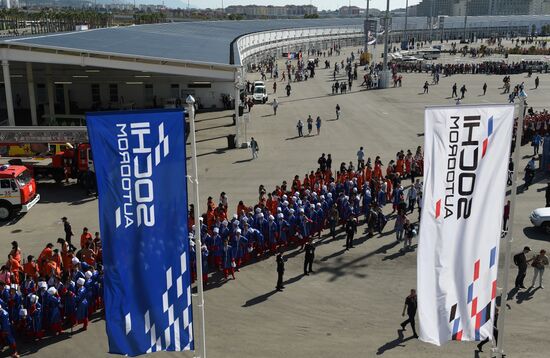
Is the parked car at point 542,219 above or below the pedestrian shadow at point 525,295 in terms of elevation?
above

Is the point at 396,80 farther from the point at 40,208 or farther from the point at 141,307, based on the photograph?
the point at 141,307

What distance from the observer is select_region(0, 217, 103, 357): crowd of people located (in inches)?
464

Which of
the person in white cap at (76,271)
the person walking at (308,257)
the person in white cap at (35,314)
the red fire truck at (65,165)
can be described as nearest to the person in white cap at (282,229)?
the person walking at (308,257)

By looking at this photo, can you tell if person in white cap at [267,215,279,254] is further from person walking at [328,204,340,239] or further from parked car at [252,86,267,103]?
parked car at [252,86,267,103]

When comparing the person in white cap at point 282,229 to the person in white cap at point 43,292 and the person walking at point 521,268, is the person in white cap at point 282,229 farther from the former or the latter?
the person in white cap at point 43,292

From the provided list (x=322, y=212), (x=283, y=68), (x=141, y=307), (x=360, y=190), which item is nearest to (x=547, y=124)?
(x=360, y=190)

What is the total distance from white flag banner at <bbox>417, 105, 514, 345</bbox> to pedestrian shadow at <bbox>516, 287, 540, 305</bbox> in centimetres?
613

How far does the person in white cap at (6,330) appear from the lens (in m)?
11.3

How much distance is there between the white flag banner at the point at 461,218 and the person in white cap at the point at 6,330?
8.22 meters

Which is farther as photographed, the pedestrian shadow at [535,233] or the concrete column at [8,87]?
the concrete column at [8,87]

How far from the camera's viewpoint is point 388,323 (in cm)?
1246

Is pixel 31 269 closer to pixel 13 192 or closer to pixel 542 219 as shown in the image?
pixel 13 192

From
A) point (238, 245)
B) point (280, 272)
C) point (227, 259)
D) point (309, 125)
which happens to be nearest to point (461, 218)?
point (280, 272)

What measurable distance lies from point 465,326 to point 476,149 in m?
2.51
